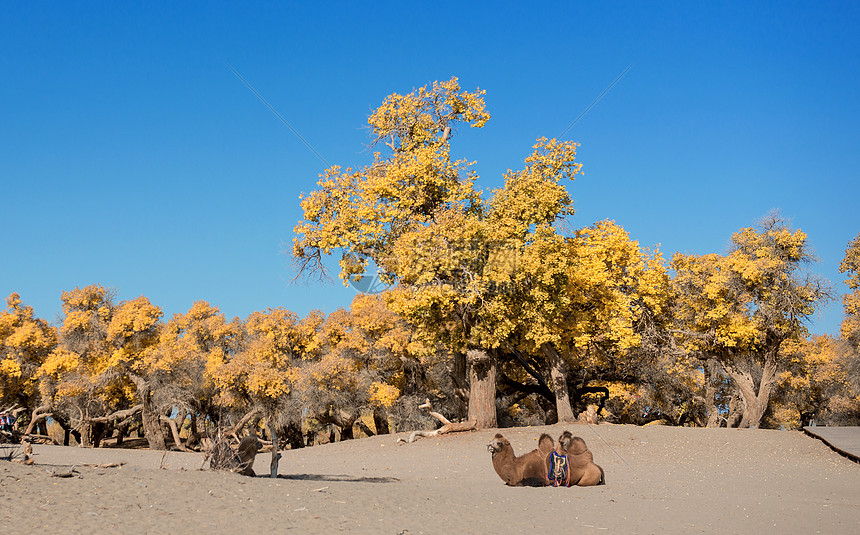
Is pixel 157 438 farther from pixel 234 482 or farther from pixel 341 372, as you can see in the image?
pixel 234 482

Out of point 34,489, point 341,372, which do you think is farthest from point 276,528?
point 341,372

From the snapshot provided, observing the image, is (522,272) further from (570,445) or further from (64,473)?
(64,473)

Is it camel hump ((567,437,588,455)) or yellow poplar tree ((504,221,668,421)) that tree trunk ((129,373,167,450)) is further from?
camel hump ((567,437,588,455))

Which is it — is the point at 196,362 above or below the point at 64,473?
above

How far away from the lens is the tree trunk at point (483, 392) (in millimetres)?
20828

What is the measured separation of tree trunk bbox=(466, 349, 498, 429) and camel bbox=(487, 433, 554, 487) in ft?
27.0

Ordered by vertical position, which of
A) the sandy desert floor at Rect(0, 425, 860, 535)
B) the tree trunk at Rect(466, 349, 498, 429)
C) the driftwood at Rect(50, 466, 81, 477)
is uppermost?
the tree trunk at Rect(466, 349, 498, 429)

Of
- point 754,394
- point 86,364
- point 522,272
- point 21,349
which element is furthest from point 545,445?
point 21,349

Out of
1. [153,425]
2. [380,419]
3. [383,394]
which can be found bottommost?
[153,425]

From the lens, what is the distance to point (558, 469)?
12117 millimetres

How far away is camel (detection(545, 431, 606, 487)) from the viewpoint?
1212 centimetres

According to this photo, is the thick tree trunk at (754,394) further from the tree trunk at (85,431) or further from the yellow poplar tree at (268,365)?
the tree trunk at (85,431)

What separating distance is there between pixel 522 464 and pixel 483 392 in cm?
863

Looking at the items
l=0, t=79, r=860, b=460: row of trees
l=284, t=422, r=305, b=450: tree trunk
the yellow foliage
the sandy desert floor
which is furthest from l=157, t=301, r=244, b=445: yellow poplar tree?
the sandy desert floor
